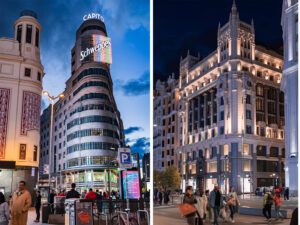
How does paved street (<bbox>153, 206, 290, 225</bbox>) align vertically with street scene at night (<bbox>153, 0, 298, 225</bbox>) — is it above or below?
below

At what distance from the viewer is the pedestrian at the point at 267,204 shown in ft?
15.9

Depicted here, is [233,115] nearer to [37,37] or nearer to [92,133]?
[37,37]

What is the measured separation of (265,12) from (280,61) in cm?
76

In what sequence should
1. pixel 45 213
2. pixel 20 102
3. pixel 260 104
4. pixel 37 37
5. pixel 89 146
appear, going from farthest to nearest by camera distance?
pixel 89 146 → pixel 37 37 → pixel 20 102 → pixel 45 213 → pixel 260 104

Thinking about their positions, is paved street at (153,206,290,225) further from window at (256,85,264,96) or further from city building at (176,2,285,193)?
window at (256,85,264,96)

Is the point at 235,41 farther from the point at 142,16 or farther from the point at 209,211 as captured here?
the point at 142,16

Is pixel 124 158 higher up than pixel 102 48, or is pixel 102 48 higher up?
pixel 102 48

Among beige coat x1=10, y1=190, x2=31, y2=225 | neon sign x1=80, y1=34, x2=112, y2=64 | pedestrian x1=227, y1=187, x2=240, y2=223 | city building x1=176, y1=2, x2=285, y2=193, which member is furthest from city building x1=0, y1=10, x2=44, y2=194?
pedestrian x1=227, y1=187, x2=240, y2=223

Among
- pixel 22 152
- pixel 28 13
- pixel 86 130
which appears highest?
pixel 28 13

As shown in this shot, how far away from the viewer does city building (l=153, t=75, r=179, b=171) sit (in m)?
6.12

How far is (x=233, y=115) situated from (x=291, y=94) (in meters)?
0.75

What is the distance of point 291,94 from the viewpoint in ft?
16.5

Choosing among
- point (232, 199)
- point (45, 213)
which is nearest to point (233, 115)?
point (232, 199)

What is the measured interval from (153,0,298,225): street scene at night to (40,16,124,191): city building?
22467 millimetres
